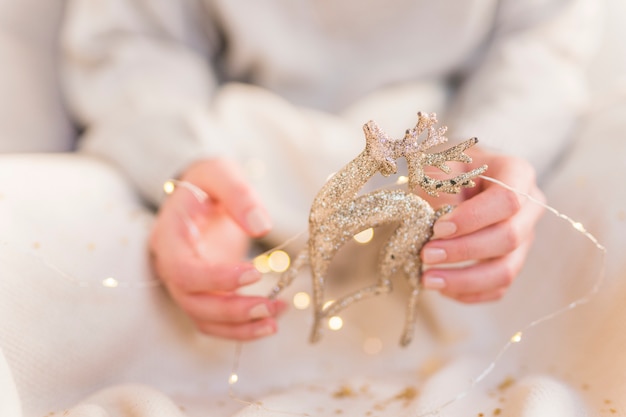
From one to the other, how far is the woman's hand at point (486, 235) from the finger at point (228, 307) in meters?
0.13

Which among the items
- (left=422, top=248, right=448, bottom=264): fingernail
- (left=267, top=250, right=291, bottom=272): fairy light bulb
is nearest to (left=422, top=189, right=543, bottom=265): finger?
(left=422, top=248, right=448, bottom=264): fingernail

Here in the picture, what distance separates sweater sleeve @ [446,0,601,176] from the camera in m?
0.61

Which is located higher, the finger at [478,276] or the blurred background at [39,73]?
the blurred background at [39,73]

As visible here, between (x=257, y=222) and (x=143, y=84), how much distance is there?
1.00 ft

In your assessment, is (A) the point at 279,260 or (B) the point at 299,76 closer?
(A) the point at 279,260

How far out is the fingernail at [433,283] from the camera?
48cm

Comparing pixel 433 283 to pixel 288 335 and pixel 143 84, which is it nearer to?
pixel 288 335

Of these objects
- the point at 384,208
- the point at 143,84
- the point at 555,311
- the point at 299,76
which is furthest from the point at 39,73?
the point at 555,311

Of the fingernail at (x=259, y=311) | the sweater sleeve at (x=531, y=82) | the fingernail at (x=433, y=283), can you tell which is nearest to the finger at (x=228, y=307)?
the fingernail at (x=259, y=311)

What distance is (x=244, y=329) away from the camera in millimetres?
517

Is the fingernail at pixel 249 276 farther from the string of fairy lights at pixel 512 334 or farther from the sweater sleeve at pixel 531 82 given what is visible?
the sweater sleeve at pixel 531 82

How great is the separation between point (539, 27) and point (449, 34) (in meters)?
0.11

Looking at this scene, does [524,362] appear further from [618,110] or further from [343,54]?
[343,54]

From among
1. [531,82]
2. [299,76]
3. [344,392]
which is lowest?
[344,392]
